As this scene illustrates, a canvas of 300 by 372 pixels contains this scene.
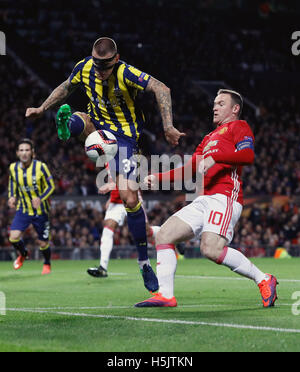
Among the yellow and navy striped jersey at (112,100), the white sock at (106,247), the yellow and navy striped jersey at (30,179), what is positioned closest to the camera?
the yellow and navy striped jersey at (112,100)

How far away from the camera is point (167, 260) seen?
7289 mm

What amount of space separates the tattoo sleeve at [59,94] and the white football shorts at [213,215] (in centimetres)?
198

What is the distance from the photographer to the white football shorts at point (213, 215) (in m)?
7.13

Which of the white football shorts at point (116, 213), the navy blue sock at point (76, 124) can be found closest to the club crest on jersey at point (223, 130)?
the navy blue sock at point (76, 124)

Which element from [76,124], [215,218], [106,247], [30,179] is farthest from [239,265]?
[30,179]

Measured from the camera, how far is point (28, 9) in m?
32.1

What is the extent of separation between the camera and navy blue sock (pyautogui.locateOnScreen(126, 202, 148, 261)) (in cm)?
842

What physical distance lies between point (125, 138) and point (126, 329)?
3040 millimetres

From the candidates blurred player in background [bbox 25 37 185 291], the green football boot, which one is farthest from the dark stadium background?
the green football boot

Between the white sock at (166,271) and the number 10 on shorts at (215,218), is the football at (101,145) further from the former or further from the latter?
the number 10 on shorts at (215,218)

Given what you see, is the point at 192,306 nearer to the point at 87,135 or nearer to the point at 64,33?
the point at 87,135

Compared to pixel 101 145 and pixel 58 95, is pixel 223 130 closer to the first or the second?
pixel 101 145

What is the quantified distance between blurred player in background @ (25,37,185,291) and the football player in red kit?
0.76 m
